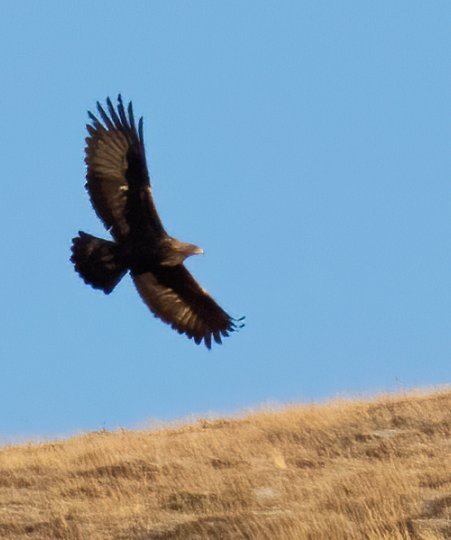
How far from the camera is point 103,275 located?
13633mm

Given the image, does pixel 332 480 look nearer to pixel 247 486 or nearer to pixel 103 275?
pixel 247 486

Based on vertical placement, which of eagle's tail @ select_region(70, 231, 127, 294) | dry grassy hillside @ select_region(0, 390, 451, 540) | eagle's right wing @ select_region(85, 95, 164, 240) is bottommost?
dry grassy hillside @ select_region(0, 390, 451, 540)

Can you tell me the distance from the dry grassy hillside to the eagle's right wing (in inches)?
110

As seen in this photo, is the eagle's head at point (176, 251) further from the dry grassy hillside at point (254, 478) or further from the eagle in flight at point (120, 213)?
the dry grassy hillside at point (254, 478)

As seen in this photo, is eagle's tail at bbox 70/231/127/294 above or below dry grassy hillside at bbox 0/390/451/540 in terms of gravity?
above

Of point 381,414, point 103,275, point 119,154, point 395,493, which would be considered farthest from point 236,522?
point 381,414

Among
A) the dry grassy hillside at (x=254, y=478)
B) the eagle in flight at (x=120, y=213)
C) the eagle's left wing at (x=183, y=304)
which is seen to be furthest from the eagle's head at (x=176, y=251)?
Answer: the dry grassy hillside at (x=254, y=478)

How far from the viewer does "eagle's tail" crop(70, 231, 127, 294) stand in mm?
13578

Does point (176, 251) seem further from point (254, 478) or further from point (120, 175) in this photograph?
point (254, 478)

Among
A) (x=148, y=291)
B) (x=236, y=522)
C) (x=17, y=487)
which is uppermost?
(x=148, y=291)

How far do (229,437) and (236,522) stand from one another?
4.46m

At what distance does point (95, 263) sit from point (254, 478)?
10.9 ft

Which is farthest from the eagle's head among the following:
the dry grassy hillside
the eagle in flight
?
the dry grassy hillside

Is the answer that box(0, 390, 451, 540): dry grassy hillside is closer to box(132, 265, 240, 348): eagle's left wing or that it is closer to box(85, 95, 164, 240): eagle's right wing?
box(132, 265, 240, 348): eagle's left wing
